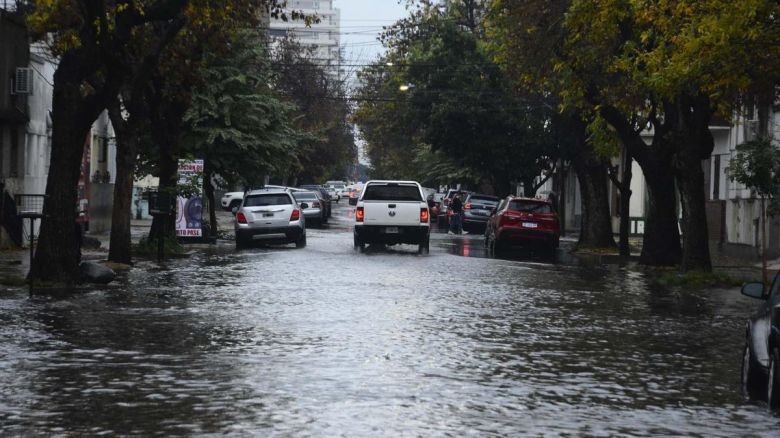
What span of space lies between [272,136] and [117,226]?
1914 centimetres

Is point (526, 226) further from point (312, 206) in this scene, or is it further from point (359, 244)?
point (312, 206)

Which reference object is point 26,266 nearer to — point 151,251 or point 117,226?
point 117,226

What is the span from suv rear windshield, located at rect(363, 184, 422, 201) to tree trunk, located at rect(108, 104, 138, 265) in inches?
394

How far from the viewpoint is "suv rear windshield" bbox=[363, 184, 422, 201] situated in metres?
38.5

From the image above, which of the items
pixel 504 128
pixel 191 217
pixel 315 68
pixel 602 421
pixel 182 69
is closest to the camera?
pixel 602 421

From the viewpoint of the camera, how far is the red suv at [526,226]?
39.1m

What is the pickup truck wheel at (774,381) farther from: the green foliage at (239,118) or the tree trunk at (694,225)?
the green foliage at (239,118)

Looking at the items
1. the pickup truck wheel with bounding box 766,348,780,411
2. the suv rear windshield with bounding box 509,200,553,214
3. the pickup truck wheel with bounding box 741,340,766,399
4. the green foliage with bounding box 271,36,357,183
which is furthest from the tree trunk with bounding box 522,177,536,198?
the pickup truck wheel with bounding box 766,348,780,411

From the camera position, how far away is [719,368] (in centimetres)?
1367

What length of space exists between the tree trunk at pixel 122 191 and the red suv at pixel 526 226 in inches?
503

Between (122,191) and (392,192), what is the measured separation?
10797mm

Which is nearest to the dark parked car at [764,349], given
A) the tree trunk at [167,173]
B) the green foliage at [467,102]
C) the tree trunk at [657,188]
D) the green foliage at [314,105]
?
the tree trunk at [657,188]

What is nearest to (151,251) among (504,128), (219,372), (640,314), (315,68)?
(640,314)

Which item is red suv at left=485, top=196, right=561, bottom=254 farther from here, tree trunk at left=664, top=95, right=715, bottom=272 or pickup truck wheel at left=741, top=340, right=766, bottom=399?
pickup truck wheel at left=741, top=340, right=766, bottom=399
